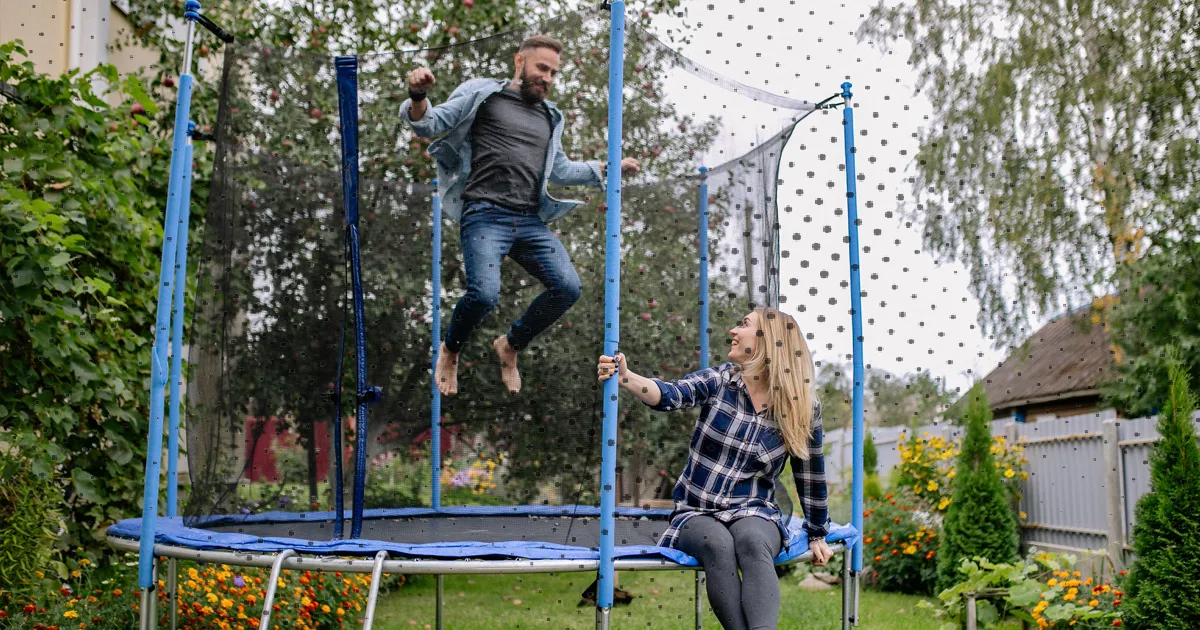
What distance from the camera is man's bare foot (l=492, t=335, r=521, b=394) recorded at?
232cm

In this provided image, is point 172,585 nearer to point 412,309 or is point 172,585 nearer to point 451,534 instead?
point 451,534

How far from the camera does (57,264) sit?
8.38ft

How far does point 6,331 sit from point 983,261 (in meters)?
4.44

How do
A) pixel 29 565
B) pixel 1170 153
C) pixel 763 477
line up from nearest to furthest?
pixel 763 477 → pixel 29 565 → pixel 1170 153

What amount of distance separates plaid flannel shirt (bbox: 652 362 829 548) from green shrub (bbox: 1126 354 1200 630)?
5.40 feet

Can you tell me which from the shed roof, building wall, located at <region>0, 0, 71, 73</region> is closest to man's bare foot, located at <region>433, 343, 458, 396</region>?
building wall, located at <region>0, 0, 71, 73</region>

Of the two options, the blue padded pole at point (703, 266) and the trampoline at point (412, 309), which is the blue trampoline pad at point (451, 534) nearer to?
the trampoline at point (412, 309)

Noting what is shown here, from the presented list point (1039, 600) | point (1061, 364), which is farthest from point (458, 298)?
point (1061, 364)

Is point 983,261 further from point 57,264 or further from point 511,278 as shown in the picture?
point 57,264

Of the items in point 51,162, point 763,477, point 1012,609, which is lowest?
point 1012,609

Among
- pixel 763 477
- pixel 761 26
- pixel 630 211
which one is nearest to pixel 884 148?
pixel 761 26

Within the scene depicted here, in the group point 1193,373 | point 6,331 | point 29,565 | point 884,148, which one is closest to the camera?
point 884,148

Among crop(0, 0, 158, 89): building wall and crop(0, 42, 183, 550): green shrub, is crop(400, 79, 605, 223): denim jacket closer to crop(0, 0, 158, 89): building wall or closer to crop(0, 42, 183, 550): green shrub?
crop(0, 42, 183, 550): green shrub

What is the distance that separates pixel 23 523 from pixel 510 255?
1419 mm
